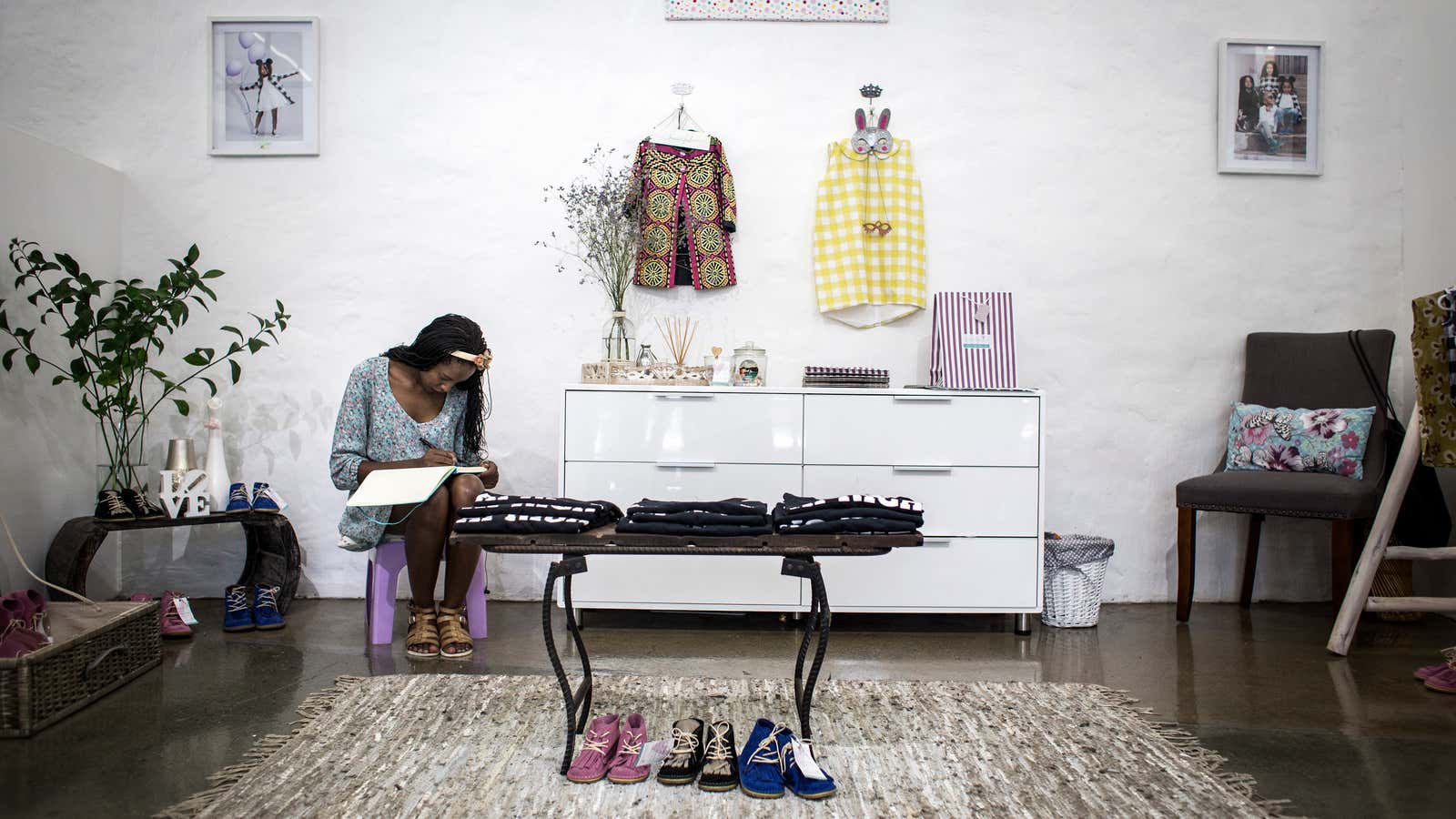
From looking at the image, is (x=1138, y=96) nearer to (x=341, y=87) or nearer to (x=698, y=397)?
(x=698, y=397)

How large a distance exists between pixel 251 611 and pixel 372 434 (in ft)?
2.89

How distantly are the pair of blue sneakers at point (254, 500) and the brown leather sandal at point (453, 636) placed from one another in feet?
3.10

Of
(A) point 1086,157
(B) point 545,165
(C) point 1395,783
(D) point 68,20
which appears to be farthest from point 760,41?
(C) point 1395,783

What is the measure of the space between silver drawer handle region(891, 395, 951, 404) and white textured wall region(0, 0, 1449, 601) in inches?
21.9

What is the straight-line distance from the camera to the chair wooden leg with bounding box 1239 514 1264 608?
3861 mm

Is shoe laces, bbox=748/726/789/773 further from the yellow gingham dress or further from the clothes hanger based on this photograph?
the clothes hanger

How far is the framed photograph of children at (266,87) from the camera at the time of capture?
13.0ft

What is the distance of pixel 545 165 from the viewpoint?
4004 mm

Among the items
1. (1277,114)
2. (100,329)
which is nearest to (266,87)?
(100,329)

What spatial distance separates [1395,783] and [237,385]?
13.7 feet

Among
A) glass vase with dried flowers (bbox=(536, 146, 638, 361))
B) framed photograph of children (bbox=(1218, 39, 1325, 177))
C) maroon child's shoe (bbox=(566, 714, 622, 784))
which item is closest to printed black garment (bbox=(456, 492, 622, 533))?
maroon child's shoe (bbox=(566, 714, 622, 784))

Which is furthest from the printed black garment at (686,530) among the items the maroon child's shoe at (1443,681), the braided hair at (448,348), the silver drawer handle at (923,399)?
the maroon child's shoe at (1443,681)

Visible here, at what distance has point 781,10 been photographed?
3.99 metres

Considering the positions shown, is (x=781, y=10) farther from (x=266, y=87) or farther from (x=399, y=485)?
(x=399, y=485)
